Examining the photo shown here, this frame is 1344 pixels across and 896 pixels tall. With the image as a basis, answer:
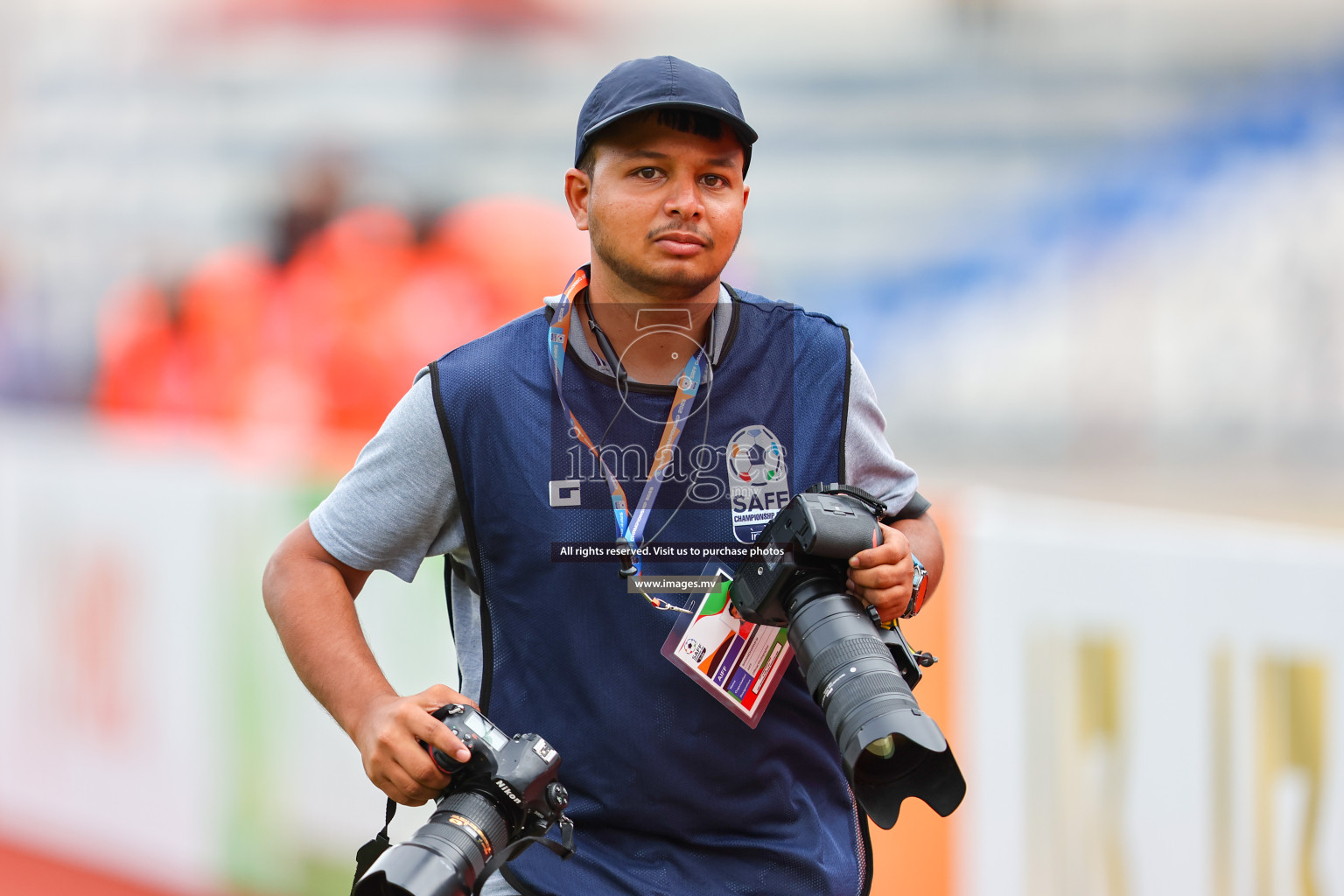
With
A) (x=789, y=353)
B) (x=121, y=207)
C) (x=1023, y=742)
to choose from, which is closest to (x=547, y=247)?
(x=121, y=207)

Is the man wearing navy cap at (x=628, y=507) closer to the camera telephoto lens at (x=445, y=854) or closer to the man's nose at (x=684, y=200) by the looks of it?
the man's nose at (x=684, y=200)

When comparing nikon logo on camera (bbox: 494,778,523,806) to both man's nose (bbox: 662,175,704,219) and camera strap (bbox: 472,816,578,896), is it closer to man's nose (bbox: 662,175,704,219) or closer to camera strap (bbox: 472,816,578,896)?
camera strap (bbox: 472,816,578,896)

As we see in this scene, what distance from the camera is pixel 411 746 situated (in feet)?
5.63

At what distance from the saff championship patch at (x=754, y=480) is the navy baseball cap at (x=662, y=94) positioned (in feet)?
1.28

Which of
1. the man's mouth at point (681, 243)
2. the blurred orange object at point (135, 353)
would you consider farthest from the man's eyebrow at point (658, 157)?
A: the blurred orange object at point (135, 353)

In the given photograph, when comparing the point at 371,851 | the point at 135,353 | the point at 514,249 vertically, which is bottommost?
the point at 371,851

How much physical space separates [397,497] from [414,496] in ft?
0.08

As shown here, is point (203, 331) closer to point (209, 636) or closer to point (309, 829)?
point (209, 636)

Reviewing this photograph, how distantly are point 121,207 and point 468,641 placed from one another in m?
10.2

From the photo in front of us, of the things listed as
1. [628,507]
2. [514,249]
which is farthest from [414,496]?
[514,249]

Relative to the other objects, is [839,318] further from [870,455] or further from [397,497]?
[397,497]

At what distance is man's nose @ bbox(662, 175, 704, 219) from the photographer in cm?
189

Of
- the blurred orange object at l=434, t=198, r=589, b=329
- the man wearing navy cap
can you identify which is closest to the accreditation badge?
the man wearing navy cap

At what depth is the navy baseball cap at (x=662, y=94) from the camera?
1.87 m
